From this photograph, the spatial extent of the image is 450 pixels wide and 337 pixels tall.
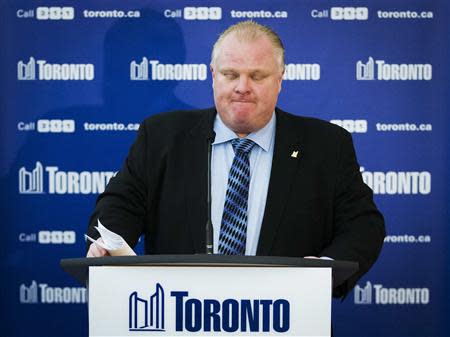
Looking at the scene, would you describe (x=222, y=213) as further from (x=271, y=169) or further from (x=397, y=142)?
(x=397, y=142)

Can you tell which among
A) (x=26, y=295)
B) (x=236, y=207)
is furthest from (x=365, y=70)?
(x=26, y=295)

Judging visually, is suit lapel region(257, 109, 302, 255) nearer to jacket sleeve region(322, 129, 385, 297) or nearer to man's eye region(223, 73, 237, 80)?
jacket sleeve region(322, 129, 385, 297)

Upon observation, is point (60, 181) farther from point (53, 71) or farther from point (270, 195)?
point (270, 195)

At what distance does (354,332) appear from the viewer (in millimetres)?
4602

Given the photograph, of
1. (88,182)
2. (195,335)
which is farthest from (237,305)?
(88,182)

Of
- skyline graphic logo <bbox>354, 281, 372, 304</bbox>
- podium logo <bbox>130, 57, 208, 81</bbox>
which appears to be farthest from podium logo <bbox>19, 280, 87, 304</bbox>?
skyline graphic logo <bbox>354, 281, 372, 304</bbox>

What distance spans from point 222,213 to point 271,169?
0.78 feet

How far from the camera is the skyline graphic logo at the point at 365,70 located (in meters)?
4.52

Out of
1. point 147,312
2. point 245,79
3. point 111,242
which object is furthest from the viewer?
point 245,79

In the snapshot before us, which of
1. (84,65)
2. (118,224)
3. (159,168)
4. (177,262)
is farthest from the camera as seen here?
(84,65)

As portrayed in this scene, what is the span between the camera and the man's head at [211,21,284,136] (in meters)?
2.49

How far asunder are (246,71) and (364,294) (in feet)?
8.13

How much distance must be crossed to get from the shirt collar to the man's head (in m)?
0.07

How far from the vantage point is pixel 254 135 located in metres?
2.69
